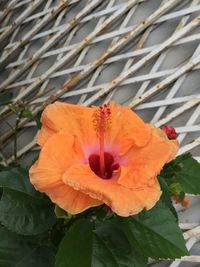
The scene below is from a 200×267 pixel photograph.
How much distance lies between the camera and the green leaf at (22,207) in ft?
2.87

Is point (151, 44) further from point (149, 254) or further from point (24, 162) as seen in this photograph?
point (149, 254)

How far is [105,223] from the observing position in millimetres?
898

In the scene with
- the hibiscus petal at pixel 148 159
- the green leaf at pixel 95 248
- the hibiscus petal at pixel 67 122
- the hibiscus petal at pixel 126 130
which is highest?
the hibiscus petal at pixel 67 122

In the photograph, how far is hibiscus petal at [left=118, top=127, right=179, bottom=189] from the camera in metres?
0.77

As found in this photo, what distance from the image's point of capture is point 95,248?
2.78ft

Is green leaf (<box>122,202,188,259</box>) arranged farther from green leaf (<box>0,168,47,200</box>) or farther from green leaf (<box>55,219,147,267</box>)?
green leaf (<box>0,168,47,200</box>)

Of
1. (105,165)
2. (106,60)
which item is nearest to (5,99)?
(106,60)

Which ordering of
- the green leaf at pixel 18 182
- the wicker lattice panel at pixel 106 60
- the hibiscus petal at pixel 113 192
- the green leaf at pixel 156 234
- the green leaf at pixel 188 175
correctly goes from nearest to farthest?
the hibiscus petal at pixel 113 192 < the green leaf at pixel 156 234 < the green leaf at pixel 18 182 < the green leaf at pixel 188 175 < the wicker lattice panel at pixel 106 60

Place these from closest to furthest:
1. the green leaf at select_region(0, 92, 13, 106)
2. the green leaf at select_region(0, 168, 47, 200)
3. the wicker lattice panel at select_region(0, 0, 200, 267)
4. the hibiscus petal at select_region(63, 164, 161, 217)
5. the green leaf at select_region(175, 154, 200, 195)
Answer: the hibiscus petal at select_region(63, 164, 161, 217) < the green leaf at select_region(0, 168, 47, 200) < the green leaf at select_region(175, 154, 200, 195) < the wicker lattice panel at select_region(0, 0, 200, 267) < the green leaf at select_region(0, 92, 13, 106)

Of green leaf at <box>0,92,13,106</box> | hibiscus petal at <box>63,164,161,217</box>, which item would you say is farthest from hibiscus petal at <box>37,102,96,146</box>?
green leaf at <box>0,92,13,106</box>

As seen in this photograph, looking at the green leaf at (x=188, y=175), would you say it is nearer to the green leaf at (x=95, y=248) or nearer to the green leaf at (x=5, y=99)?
the green leaf at (x=95, y=248)

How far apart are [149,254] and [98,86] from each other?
0.79 metres

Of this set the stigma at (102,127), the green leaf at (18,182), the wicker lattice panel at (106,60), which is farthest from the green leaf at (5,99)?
the stigma at (102,127)

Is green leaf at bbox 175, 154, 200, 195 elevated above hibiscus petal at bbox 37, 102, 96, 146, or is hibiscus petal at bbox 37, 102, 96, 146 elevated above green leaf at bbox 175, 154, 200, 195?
hibiscus petal at bbox 37, 102, 96, 146
